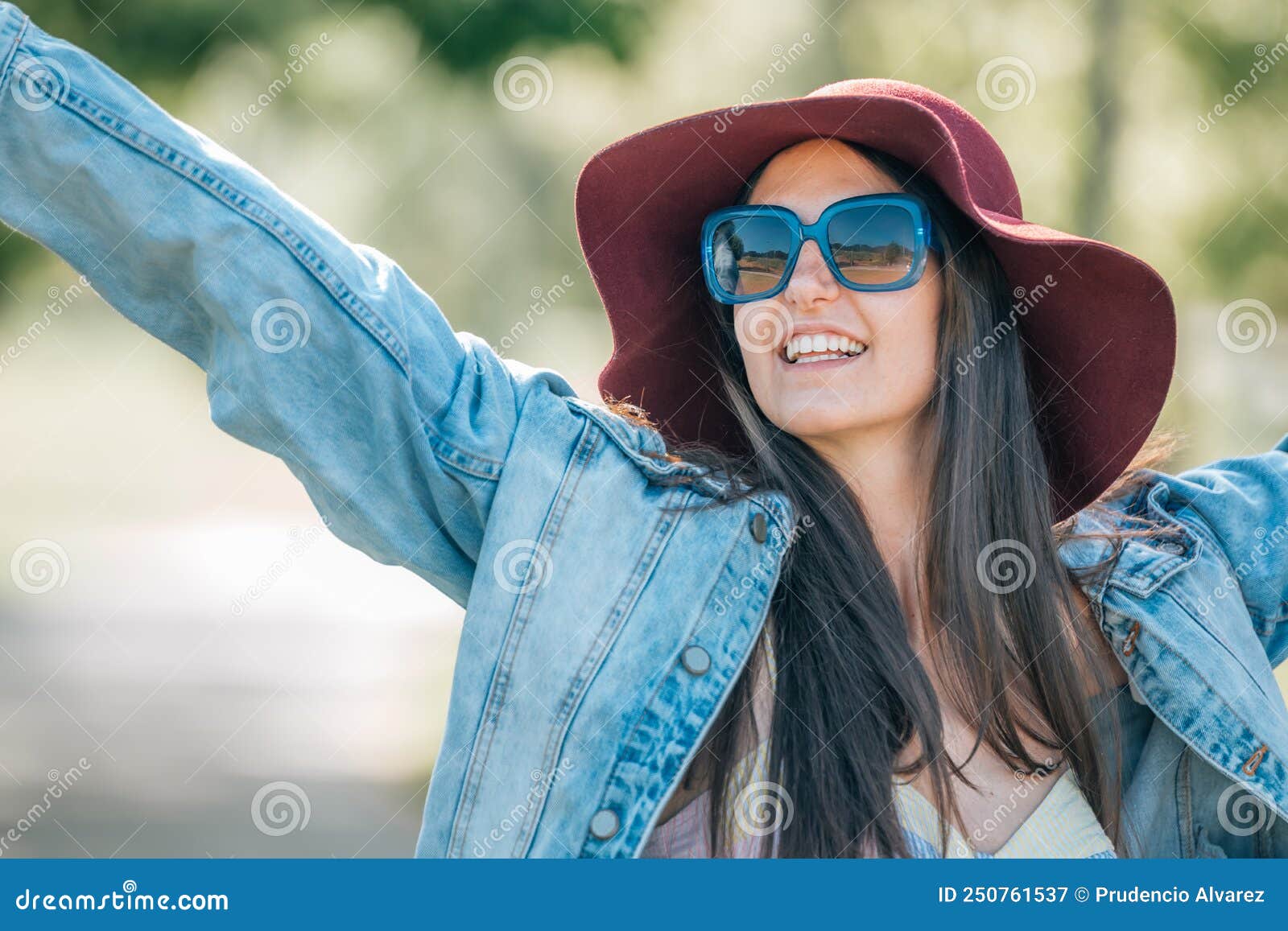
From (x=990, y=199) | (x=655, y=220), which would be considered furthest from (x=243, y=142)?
(x=990, y=199)

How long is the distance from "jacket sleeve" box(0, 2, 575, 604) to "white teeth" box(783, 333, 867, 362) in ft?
1.56

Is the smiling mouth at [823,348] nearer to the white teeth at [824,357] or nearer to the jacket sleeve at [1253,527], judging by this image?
the white teeth at [824,357]

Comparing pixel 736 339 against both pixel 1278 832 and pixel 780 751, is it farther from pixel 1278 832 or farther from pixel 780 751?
pixel 1278 832

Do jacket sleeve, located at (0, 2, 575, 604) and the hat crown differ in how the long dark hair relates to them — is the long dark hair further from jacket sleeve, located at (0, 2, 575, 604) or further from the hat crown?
jacket sleeve, located at (0, 2, 575, 604)

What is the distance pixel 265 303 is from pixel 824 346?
2.84ft

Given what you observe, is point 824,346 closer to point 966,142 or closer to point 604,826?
point 966,142

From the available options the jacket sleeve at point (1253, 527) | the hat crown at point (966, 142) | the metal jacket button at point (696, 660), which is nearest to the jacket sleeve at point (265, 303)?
the metal jacket button at point (696, 660)

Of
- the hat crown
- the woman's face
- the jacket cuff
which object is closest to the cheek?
the woman's face

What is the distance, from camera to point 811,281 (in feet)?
6.91

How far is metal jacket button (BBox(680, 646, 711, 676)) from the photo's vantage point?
190 centimetres

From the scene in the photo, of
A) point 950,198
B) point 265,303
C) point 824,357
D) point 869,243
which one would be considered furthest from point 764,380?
point 265,303

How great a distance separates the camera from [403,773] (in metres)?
6.16

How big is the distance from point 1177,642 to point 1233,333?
1.74 meters

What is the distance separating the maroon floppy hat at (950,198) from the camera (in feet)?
6.91
